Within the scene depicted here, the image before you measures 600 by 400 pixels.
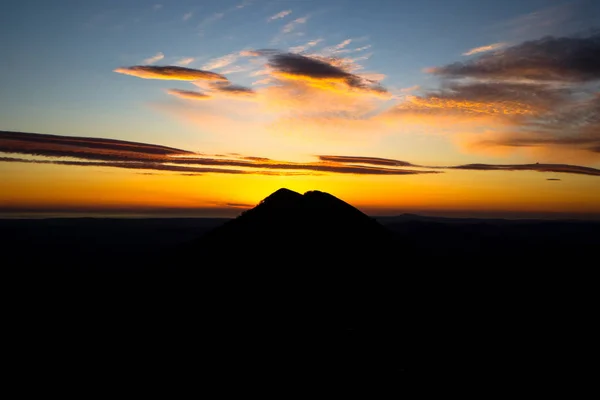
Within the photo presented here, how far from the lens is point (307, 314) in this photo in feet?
82.4

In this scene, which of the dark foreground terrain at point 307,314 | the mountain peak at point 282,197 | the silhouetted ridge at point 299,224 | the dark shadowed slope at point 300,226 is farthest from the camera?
the mountain peak at point 282,197

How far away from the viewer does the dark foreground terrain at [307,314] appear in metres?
19.6

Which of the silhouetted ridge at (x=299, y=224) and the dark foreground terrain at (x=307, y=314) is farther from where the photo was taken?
the silhouetted ridge at (x=299, y=224)

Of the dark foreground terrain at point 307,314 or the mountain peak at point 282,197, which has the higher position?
the mountain peak at point 282,197

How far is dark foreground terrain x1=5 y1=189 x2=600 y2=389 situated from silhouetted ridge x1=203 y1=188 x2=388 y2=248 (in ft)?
0.46

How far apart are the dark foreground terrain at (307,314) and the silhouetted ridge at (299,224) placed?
14 centimetres

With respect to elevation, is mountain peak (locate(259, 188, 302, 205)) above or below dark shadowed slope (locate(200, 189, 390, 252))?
above

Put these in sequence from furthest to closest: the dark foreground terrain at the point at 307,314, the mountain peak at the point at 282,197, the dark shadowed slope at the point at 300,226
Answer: the mountain peak at the point at 282,197 → the dark shadowed slope at the point at 300,226 → the dark foreground terrain at the point at 307,314

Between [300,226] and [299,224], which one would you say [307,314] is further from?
[299,224]

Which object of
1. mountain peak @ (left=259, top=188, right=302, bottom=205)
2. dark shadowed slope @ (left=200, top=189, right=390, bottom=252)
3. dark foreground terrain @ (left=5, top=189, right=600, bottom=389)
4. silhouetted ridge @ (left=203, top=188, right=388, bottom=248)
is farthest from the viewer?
mountain peak @ (left=259, top=188, right=302, bottom=205)

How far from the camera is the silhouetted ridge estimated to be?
33.9 metres

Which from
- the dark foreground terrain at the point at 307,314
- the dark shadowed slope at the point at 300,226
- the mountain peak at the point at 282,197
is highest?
the mountain peak at the point at 282,197

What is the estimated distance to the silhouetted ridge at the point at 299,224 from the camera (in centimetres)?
3391

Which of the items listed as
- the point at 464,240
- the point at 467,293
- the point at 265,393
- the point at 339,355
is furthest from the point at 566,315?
the point at 464,240
